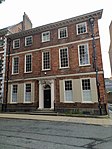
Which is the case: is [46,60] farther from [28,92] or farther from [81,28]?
[81,28]

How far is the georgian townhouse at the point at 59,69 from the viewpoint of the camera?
15.6 metres

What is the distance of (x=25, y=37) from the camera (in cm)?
2061

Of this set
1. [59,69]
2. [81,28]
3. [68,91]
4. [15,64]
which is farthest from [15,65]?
[81,28]

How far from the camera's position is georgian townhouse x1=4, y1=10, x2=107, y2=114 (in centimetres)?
1561

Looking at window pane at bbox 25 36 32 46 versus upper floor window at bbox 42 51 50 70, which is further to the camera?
window pane at bbox 25 36 32 46

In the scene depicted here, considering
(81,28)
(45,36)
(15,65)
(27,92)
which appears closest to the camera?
(81,28)

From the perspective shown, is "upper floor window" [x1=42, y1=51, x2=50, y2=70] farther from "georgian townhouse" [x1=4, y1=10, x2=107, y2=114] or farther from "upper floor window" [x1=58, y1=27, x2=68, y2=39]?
"upper floor window" [x1=58, y1=27, x2=68, y2=39]

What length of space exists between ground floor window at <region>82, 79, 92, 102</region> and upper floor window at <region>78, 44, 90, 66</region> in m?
2.04

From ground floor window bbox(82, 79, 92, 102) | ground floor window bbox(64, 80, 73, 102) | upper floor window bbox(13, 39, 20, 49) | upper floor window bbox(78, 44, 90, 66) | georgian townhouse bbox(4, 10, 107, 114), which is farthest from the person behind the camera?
upper floor window bbox(13, 39, 20, 49)

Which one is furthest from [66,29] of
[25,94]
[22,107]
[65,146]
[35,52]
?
[65,146]

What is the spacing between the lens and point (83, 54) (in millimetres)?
16656

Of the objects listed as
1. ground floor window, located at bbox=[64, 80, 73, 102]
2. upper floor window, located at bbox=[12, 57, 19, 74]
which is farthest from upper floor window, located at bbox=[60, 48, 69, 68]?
upper floor window, located at bbox=[12, 57, 19, 74]

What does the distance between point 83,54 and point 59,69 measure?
3243 mm

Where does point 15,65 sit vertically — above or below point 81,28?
below
